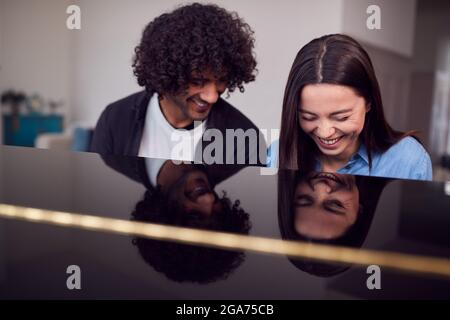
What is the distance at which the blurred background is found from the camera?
Answer: 2469 millimetres

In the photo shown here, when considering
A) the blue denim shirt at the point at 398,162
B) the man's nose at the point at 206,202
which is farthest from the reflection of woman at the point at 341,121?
the man's nose at the point at 206,202

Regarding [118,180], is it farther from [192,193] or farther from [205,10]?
[205,10]

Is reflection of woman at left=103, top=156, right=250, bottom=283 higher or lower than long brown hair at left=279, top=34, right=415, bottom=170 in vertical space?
lower

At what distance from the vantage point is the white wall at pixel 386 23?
7.87ft

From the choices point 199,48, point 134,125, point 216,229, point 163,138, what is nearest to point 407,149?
point 199,48

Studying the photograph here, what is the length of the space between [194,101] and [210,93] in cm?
11

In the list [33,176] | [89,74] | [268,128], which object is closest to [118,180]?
[33,176]

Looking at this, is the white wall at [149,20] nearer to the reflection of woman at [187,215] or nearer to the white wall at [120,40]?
the white wall at [120,40]

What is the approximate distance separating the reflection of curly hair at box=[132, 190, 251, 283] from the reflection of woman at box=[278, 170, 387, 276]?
71 millimetres

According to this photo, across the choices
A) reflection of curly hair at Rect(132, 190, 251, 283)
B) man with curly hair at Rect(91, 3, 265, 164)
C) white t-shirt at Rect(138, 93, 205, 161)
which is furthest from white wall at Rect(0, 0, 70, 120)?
reflection of curly hair at Rect(132, 190, 251, 283)

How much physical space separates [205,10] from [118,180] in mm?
1799

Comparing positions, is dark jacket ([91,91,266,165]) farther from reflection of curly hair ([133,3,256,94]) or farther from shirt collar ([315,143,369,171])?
shirt collar ([315,143,369,171])

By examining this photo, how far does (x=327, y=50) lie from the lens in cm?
229

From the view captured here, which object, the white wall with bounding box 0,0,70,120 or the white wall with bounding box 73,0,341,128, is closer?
the white wall with bounding box 73,0,341,128
